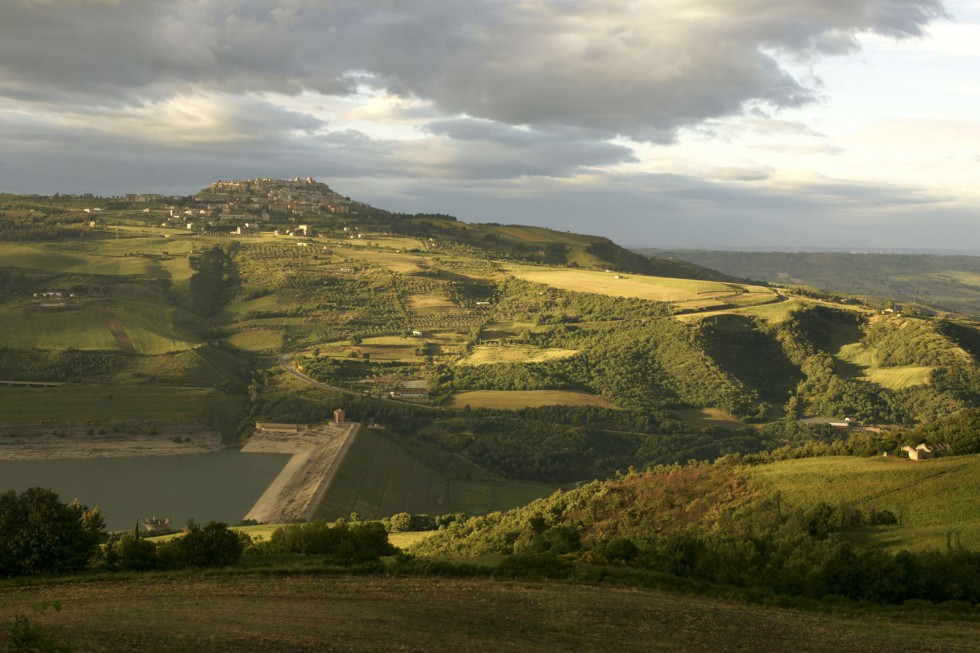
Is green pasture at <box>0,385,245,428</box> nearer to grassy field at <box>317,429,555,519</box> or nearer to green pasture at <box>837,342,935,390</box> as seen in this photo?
grassy field at <box>317,429,555,519</box>

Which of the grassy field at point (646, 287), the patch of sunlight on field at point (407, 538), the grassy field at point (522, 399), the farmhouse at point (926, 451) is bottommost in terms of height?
the patch of sunlight on field at point (407, 538)

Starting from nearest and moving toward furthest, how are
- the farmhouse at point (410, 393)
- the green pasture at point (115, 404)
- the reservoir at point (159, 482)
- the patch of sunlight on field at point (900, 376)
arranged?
the reservoir at point (159, 482), the green pasture at point (115, 404), the farmhouse at point (410, 393), the patch of sunlight on field at point (900, 376)

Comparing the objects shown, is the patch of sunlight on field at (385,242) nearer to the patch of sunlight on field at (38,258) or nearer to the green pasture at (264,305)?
the green pasture at (264,305)

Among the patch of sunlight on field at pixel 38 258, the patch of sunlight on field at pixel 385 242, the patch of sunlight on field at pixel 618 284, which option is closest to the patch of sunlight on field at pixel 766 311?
the patch of sunlight on field at pixel 618 284

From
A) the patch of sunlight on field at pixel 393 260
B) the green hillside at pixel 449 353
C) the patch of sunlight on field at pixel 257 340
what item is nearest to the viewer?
the green hillside at pixel 449 353

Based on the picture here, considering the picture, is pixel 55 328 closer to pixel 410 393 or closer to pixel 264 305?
pixel 264 305
